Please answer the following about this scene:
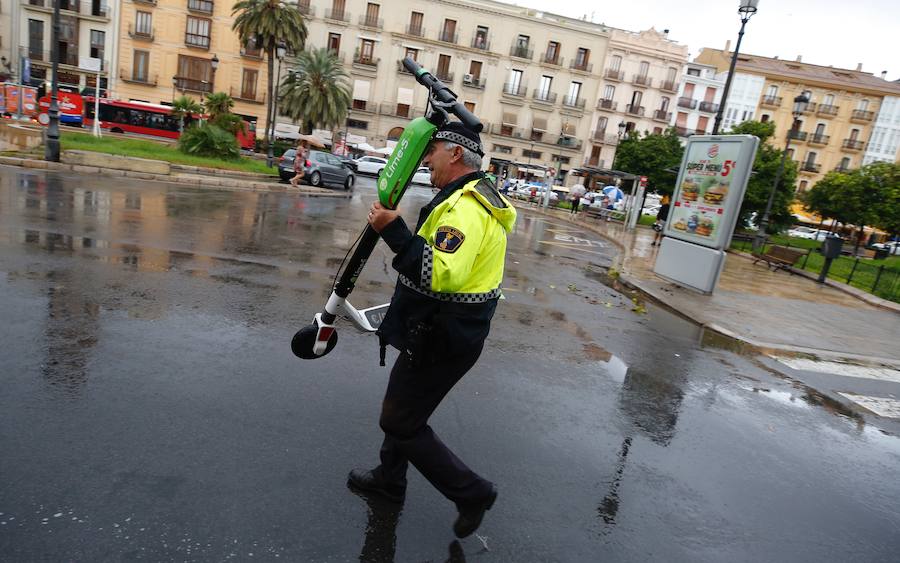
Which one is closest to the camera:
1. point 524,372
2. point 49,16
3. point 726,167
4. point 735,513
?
point 735,513

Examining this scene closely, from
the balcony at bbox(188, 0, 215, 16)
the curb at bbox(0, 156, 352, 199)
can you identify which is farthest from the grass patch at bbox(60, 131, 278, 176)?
the balcony at bbox(188, 0, 215, 16)

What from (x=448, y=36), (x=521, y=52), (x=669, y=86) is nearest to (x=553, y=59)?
(x=521, y=52)

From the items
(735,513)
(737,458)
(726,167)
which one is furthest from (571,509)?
(726,167)

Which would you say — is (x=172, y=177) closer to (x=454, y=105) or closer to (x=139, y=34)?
(x=454, y=105)

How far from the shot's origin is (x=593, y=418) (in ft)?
14.8

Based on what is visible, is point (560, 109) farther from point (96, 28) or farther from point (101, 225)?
point (101, 225)

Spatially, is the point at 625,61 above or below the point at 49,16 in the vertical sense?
above

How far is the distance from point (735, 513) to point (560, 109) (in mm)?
54920

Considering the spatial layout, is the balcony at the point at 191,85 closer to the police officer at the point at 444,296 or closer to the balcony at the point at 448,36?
the balcony at the point at 448,36

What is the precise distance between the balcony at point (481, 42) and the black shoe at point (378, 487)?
176 feet

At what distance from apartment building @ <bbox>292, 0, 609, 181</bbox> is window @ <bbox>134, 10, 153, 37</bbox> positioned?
1253cm

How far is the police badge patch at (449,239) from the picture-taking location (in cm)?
230

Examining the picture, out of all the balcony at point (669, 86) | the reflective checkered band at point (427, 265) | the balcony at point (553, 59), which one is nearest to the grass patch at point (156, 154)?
the reflective checkered band at point (427, 265)

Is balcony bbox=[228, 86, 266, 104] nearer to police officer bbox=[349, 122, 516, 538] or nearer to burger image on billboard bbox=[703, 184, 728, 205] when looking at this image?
burger image on billboard bbox=[703, 184, 728, 205]
